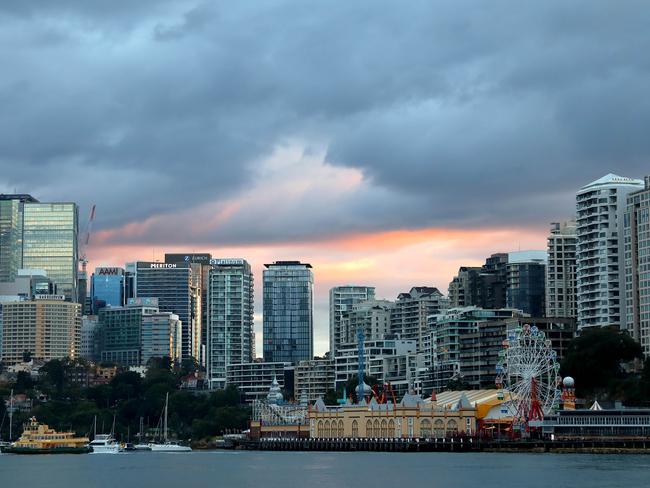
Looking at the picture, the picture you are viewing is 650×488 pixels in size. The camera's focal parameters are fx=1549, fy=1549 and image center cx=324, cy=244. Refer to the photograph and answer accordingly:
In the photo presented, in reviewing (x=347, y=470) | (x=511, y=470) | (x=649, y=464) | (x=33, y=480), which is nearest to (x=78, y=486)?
(x=33, y=480)

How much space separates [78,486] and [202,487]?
52.3 ft

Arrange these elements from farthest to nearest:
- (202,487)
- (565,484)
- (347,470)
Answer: (347,470) → (202,487) → (565,484)

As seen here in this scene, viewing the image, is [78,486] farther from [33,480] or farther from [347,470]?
[347,470]

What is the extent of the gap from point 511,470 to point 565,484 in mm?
22009

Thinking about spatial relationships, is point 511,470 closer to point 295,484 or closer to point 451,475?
point 451,475

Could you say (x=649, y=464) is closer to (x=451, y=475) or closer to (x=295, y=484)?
(x=451, y=475)

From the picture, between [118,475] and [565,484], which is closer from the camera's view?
[565,484]

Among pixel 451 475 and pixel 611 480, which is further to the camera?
pixel 451 475

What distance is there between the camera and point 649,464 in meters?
184

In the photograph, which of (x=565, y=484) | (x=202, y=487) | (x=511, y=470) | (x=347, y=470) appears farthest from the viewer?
(x=347, y=470)

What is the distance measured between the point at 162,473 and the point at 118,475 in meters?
5.61

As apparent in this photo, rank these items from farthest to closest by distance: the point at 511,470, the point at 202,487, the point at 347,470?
the point at 347,470
the point at 511,470
the point at 202,487

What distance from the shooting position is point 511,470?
17925cm

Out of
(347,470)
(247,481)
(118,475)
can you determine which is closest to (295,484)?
(247,481)
